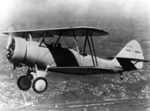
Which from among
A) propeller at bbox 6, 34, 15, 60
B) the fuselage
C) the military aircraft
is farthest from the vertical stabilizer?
propeller at bbox 6, 34, 15, 60

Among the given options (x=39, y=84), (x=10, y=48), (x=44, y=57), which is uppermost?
(x=10, y=48)

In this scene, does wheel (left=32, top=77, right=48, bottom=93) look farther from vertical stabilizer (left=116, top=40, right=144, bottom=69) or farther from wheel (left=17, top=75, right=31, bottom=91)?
vertical stabilizer (left=116, top=40, right=144, bottom=69)

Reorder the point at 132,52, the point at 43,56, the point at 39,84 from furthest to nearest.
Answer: the point at 132,52 → the point at 43,56 → the point at 39,84

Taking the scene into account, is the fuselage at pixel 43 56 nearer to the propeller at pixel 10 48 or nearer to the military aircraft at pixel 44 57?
the military aircraft at pixel 44 57

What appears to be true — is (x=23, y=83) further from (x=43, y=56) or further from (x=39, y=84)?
(x=43, y=56)

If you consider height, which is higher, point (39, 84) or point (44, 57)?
point (44, 57)

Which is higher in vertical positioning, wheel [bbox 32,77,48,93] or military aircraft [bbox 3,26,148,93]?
military aircraft [bbox 3,26,148,93]

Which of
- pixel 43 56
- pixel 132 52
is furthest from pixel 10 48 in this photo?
pixel 132 52

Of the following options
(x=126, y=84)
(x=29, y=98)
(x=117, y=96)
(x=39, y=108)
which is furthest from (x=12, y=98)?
(x=126, y=84)

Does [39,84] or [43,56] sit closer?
[39,84]

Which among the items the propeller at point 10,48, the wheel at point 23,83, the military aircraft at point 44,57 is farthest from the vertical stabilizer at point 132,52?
the propeller at point 10,48

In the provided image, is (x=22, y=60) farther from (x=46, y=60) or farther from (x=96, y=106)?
(x=96, y=106)
